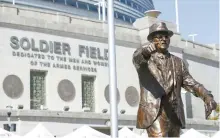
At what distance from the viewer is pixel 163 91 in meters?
6.03

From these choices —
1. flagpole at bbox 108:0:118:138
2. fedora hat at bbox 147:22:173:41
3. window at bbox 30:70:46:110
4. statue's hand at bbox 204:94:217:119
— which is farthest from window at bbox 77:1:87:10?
statue's hand at bbox 204:94:217:119

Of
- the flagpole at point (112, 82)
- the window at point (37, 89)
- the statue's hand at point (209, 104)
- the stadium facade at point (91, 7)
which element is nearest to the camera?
the statue's hand at point (209, 104)

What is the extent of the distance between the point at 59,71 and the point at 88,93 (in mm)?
2515

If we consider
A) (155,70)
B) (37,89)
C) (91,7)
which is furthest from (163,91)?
(91,7)

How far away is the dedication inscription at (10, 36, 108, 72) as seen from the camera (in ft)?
85.9

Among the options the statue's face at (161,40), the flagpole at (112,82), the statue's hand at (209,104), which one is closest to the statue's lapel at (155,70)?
the statue's face at (161,40)

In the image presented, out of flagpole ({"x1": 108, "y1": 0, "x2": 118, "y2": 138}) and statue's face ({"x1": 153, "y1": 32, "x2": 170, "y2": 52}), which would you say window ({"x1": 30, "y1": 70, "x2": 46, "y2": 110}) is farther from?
statue's face ({"x1": 153, "y1": 32, "x2": 170, "y2": 52})

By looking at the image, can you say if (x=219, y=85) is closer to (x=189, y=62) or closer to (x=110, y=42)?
(x=189, y=62)

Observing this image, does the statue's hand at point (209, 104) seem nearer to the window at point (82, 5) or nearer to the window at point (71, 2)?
the window at point (71, 2)

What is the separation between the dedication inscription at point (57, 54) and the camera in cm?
2617

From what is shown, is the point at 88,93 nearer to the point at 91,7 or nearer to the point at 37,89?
the point at 37,89

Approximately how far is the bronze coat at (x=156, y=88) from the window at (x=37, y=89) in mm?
20644

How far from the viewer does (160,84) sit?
607 centimetres

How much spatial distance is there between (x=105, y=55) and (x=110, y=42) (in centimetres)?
2241
